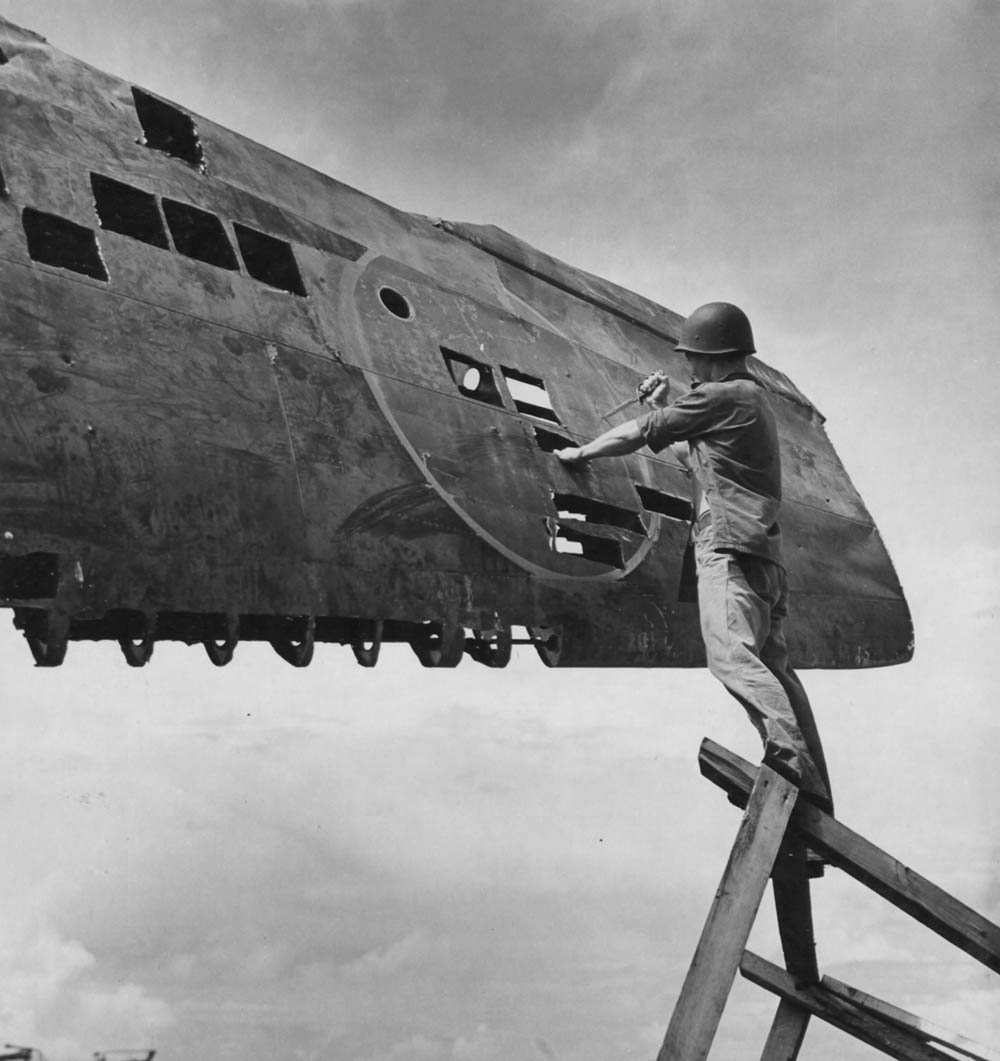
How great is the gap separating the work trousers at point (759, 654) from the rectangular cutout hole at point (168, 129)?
401 centimetres

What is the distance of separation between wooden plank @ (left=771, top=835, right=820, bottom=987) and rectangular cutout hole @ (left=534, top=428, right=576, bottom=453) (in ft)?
11.6

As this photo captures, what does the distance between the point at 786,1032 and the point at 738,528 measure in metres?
3.36

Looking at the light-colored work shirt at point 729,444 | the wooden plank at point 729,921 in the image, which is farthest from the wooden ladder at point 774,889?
the light-colored work shirt at point 729,444

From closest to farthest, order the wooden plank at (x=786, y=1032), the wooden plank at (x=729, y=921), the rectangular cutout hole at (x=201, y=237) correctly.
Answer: the wooden plank at (x=729, y=921), the rectangular cutout hole at (x=201, y=237), the wooden plank at (x=786, y=1032)

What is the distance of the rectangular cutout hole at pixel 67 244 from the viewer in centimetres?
625

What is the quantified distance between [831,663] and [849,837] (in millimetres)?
5228

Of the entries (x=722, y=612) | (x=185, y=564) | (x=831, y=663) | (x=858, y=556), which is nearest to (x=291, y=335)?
(x=185, y=564)

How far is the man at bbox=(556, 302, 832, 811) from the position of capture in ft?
18.8

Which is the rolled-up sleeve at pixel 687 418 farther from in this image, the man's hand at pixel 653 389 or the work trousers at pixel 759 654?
the man's hand at pixel 653 389

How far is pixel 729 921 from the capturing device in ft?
17.3

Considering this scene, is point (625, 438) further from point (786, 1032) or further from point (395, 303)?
point (786, 1032)

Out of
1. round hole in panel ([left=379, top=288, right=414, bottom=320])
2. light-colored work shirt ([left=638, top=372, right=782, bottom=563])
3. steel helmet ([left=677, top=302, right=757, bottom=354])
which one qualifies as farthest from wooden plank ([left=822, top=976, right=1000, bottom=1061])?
round hole in panel ([left=379, top=288, right=414, bottom=320])

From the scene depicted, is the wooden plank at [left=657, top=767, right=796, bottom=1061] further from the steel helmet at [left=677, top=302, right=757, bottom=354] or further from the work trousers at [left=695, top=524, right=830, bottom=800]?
the steel helmet at [left=677, top=302, right=757, bottom=354]

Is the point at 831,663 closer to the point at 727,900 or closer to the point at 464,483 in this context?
the point at 464,483
